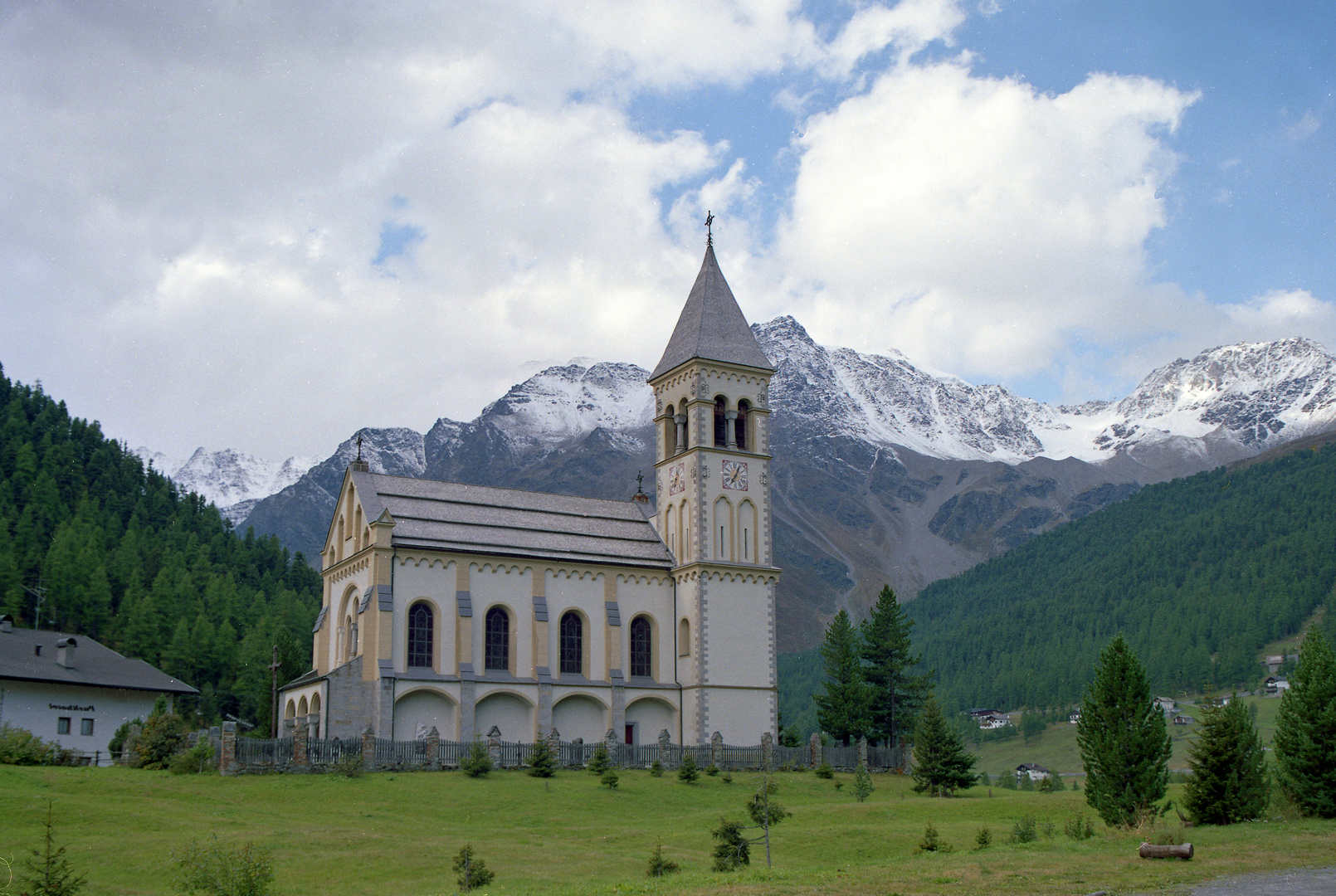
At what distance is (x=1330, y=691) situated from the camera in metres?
35.3

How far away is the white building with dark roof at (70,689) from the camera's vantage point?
233 feet

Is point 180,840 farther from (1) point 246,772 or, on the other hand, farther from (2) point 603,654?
(2) point 603,654

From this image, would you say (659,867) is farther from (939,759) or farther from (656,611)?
(656,611)

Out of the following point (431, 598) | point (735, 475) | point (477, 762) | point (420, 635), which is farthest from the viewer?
point (735, 475)

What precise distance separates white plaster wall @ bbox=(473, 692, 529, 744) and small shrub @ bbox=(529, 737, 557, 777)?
21.7ft

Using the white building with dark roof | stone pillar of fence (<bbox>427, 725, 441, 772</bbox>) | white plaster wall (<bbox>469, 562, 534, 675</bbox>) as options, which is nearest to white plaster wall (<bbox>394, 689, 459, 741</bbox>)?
white plaster wall (<bbox>469, 562, 534, 675</bbox>)

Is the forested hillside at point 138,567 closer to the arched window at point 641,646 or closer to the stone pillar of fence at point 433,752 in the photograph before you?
the arched window at point 641,646

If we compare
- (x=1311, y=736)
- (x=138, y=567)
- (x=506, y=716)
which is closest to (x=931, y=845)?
(x=1311, y=736)

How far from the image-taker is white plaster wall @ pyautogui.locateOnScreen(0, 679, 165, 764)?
232 ft

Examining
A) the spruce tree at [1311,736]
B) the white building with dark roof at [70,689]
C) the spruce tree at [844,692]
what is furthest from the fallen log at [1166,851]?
the white building with dark roof at [70,689]

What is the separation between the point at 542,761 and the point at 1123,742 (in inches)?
966

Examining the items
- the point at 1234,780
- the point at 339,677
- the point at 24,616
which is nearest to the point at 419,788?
the point at 339,677

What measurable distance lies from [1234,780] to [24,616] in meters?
99.9

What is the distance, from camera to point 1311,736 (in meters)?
34.9
